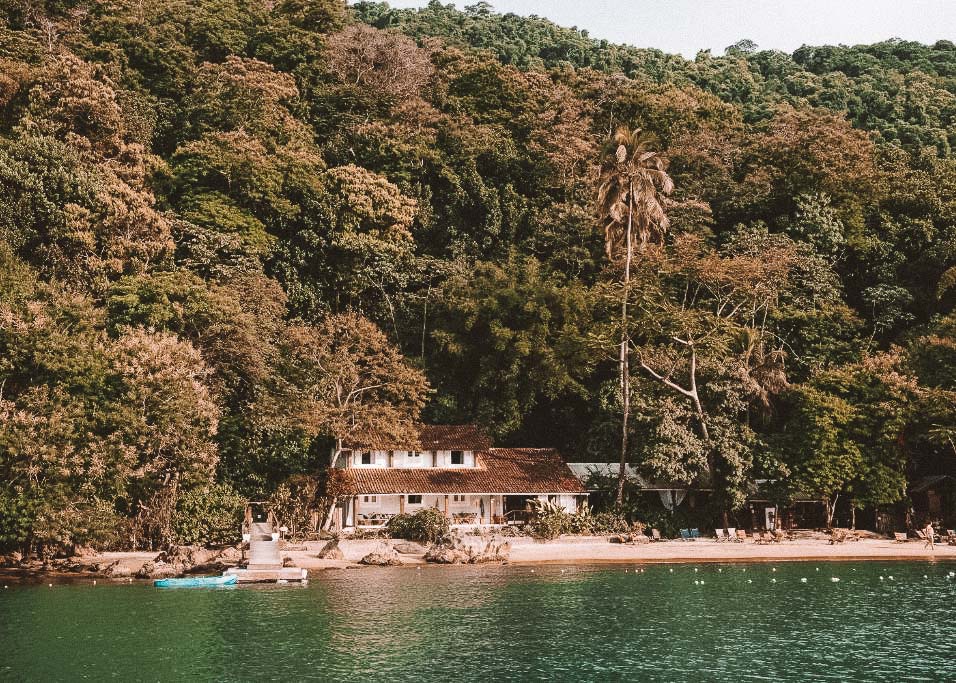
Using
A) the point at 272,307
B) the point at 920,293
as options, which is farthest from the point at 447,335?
the point at 920,293

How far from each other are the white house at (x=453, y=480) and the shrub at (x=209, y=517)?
578cm

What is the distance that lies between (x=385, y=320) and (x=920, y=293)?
3430cm

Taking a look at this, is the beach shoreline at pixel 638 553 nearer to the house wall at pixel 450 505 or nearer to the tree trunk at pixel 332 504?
the tree trunk at pixel 332 504

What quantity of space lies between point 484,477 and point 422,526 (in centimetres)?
630

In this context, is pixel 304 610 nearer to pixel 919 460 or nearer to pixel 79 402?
pixel 79 402

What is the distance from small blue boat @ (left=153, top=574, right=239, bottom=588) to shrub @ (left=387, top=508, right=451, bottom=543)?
1083cm

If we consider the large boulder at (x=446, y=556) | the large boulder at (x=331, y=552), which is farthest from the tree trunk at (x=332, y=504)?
the large boulder at (x=446, y=556)

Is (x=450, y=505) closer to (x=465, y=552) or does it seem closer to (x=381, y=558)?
(x=465, y=552)

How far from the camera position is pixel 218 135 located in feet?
190

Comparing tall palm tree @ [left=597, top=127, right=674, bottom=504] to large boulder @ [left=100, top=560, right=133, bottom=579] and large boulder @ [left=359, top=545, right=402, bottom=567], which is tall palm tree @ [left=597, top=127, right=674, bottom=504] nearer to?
large boulder @ [left=359, top=545, right=402, bottom=567]

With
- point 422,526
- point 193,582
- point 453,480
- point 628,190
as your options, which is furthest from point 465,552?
point 628,190

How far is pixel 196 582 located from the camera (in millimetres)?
35094

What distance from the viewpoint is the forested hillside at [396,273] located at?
4003 cm

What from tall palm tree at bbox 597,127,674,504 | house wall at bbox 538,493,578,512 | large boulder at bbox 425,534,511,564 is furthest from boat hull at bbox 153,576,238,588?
tall palm tree at bbox 597,127,674,504
